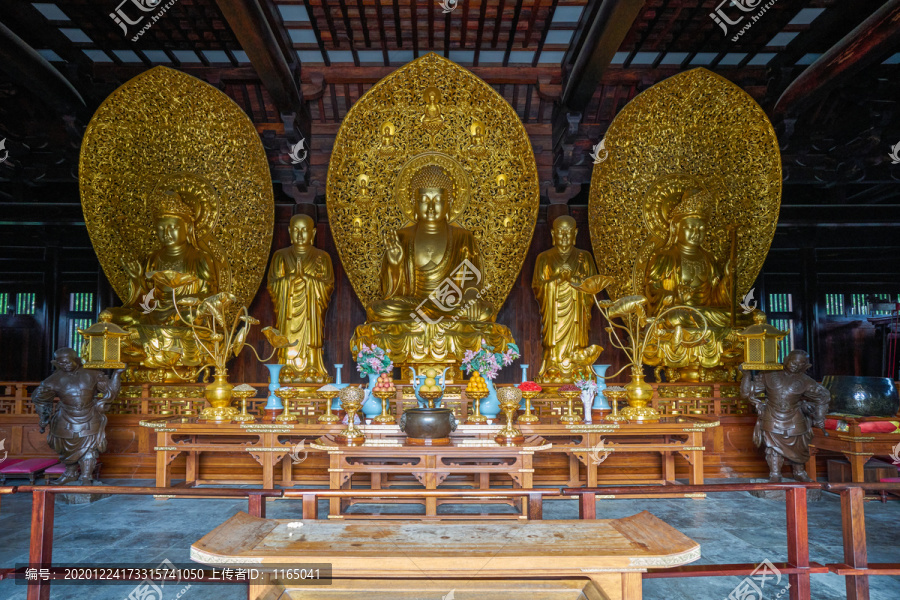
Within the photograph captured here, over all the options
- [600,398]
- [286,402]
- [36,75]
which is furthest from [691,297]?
[36,75]

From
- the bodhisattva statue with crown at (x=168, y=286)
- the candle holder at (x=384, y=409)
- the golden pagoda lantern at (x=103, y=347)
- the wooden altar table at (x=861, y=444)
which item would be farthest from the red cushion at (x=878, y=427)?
the bodhisattva statue with crown at (x=168, y=286)

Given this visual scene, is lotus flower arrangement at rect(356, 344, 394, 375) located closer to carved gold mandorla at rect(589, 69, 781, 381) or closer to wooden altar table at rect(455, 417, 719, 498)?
wooden altar table at rect(455, 417, 719, 498)

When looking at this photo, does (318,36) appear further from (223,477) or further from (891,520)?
(891,520)

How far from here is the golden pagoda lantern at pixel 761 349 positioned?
14.6 ft

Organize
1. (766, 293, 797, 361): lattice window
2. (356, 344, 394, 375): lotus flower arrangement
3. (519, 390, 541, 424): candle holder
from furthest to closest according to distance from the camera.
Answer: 1. (766, 293, 797, 361): lattice window
2. (356, 344, 394, 375): lotus flower arrangement
3. (519, 390, 541, 424): candle holder

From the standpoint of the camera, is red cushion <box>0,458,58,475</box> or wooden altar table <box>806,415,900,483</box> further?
red cushion <box>0,458,58,475</box>

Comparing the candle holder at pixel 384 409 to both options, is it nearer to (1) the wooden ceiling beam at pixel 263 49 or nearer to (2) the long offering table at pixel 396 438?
(2) the long offering table at pixel 396 438

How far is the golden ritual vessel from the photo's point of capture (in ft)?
21.5

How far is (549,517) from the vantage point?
3531 mm

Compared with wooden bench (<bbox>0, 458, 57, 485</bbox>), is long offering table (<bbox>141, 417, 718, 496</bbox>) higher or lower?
higher

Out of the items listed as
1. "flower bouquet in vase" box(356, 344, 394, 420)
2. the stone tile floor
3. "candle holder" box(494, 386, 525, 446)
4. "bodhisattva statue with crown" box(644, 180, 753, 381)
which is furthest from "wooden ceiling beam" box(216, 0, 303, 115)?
"bodhisattva statue with crown" box(644, 180, 753, 381)

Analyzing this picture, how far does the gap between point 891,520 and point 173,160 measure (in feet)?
22.0

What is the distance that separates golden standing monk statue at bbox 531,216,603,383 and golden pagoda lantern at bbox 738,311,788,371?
2.10 meters

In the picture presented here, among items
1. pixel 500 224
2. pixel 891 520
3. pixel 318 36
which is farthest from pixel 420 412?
pixel 318 36
